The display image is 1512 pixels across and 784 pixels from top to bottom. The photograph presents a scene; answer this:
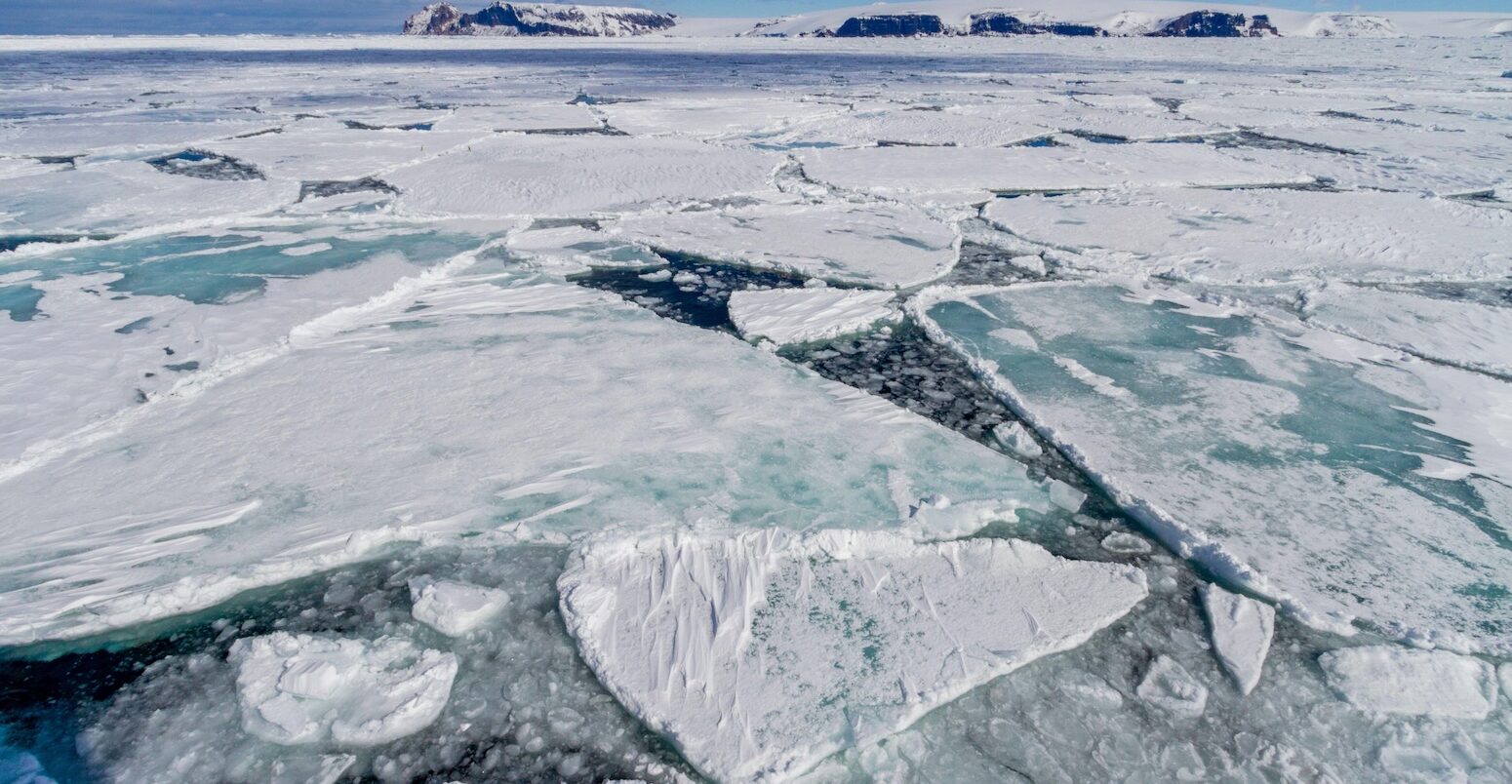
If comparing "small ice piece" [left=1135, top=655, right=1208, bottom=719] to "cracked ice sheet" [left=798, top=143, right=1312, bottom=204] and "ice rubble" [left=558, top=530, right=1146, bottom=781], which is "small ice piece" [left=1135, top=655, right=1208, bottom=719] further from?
"cracked ice sheet" [left=798, top=143, right=1312, bottom=204]

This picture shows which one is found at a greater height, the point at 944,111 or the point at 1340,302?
the point at 944,111

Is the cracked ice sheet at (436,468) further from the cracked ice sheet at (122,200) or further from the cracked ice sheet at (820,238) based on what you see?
the cracked ice sheet at (122,200)

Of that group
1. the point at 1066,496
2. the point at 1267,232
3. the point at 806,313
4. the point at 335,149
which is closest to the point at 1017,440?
the point at 1066,496

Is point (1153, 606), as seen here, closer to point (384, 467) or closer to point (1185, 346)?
point (1185, 346)

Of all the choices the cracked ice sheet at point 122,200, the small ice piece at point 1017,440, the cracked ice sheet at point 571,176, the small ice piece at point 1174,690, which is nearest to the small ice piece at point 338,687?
the small ice piece at point 1174,690

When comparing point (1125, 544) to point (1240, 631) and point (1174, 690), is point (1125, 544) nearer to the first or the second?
point (1240, 631)

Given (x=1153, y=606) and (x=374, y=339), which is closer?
(x=1153, y=606)

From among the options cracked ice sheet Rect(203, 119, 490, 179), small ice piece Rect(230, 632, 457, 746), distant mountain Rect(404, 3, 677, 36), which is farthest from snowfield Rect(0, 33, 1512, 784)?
distant mountain Rect(404, 3, 677, 36)

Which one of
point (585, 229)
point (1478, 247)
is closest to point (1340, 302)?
point (1478, 247)
